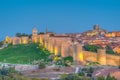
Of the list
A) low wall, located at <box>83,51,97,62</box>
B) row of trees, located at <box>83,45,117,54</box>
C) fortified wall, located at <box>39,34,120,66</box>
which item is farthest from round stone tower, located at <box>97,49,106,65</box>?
row of trees, located at <box>83,45,117,54</box>

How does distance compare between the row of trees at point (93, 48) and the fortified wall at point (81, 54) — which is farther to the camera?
the row of trees at point (93, 48)

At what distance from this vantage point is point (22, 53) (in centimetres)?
10762

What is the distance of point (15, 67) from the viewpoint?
89250 mm

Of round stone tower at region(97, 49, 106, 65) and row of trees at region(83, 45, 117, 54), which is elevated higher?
row of trees at region(83, 45, 117, 54)

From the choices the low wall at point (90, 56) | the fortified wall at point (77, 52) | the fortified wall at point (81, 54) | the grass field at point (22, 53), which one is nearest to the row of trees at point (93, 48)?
the fortified wall at point (77, 52)

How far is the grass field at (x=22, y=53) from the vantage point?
99.4 meters

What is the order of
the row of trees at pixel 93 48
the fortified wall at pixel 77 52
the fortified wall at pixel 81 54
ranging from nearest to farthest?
the fortified wall at pixel 81 54 → the fortified wall at pixel 77 52 → the row of trees at pixel 93 48

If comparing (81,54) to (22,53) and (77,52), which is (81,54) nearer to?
(77,52)

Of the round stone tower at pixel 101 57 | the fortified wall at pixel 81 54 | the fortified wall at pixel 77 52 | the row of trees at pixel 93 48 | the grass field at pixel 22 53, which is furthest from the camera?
the grass field at pixel 22 53

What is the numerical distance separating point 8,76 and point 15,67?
10.5 m

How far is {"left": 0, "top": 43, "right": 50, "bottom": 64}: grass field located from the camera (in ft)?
326

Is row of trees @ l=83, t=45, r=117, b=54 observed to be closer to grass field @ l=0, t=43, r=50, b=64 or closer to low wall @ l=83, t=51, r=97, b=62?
low wall @ l=83, t=51, r=97, b=62

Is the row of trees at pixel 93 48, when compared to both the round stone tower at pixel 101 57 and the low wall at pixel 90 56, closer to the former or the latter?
the low wall at pixel 90 56

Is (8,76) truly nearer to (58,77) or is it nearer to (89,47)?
(58,77)
